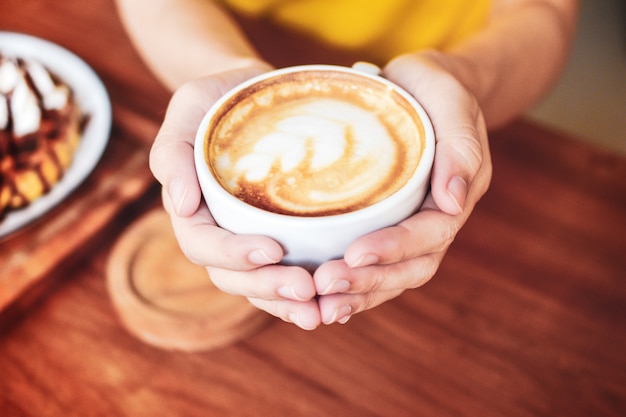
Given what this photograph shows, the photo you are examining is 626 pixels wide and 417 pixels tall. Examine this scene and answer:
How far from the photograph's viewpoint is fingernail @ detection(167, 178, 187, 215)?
59 centimetres

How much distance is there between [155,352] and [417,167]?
47cm

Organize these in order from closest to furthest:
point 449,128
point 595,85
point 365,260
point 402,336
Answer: point 365,260
point 449,128
point 402,336
point 595,85

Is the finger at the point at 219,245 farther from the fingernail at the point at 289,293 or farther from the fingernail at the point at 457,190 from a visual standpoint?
the fingernail at the point at 457,190

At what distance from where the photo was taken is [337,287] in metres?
0.55

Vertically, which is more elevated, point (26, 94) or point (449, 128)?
point (449, 128)

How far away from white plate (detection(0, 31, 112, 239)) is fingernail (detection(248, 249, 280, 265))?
0.54 metres

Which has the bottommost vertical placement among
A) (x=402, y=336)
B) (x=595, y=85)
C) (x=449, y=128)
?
(x=595, y=85)

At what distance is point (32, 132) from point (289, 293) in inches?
26.1

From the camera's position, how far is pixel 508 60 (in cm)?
105

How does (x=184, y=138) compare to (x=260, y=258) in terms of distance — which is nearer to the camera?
(x=260, y=258)

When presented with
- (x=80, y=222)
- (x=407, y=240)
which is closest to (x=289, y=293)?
(x=407, y=240)

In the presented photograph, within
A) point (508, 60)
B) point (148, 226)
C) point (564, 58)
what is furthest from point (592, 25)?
point (148, 226)

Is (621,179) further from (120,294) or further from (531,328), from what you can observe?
(120,294)

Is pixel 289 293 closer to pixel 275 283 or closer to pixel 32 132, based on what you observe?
pixel 275 283
